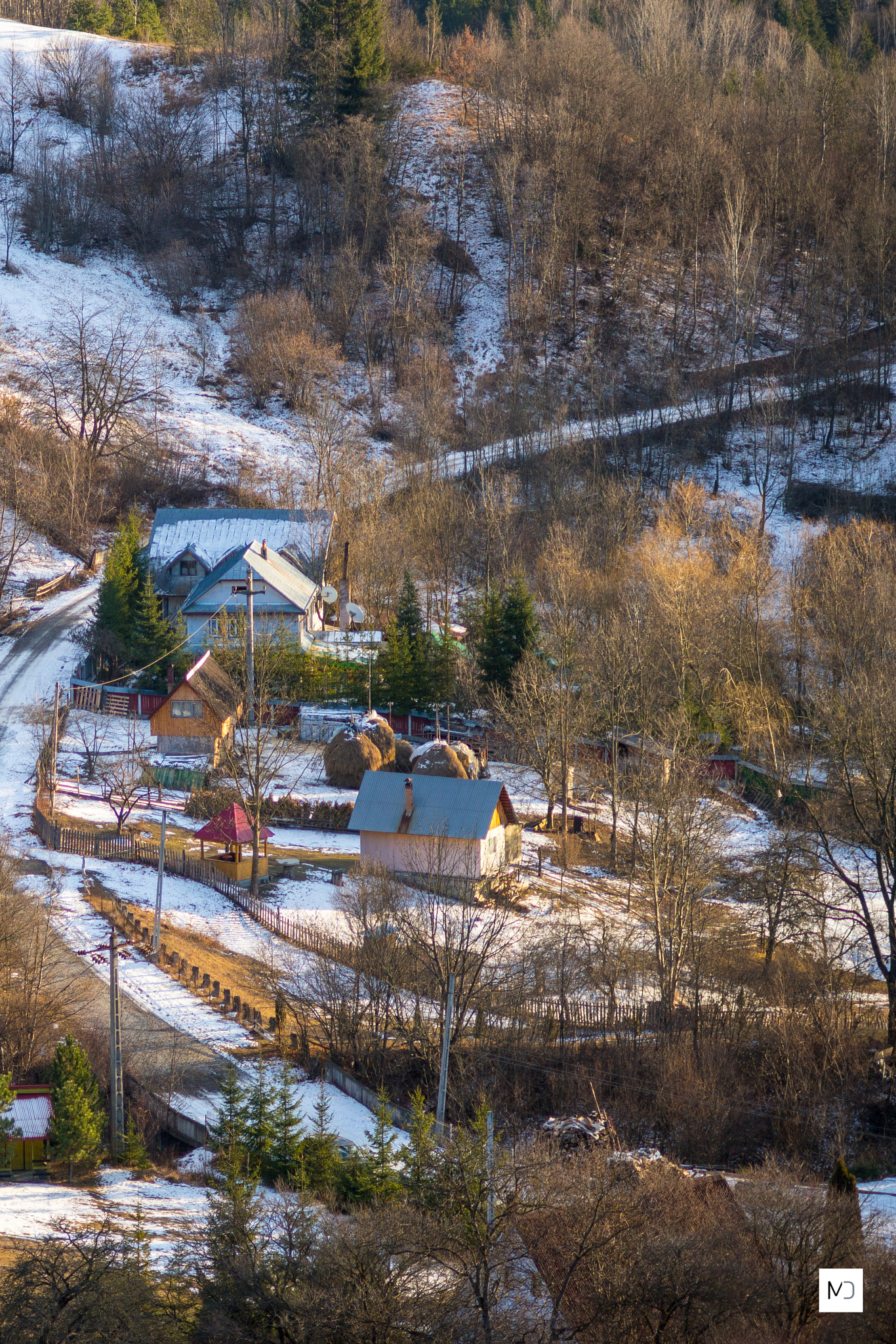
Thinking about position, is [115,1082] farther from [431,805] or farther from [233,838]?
[431,805]

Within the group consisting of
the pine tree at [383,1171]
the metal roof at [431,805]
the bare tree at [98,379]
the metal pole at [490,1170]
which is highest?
the bare tree at [98,379]

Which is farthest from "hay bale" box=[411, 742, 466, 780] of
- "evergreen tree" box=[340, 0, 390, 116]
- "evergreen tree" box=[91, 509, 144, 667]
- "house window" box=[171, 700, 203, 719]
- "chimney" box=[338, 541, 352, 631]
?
"evergreen tree" box=[340, 0, 390, 116]

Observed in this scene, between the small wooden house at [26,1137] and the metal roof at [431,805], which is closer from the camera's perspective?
the small wooden house at [26,1137]

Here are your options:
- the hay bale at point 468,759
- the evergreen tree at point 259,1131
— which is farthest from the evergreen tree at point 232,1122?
the hay bale at point 468,759

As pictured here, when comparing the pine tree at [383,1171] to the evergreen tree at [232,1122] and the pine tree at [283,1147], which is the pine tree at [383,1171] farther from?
the evergreen tree at [232,1122]

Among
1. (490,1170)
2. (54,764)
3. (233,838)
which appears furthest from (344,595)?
(490,1170)

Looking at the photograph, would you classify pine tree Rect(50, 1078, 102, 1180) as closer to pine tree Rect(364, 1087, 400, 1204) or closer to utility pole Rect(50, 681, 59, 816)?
pine tree Rect(364, 1087, 400, 1204)
